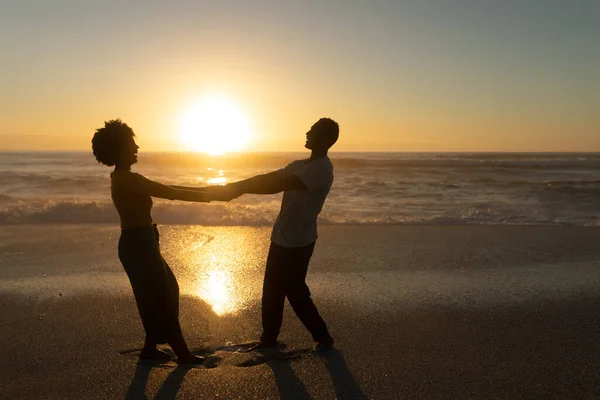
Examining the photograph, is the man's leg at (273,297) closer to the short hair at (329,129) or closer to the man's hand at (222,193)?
the man's hand at (222,193)

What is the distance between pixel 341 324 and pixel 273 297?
0.99 m

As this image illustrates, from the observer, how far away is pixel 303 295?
4.27m

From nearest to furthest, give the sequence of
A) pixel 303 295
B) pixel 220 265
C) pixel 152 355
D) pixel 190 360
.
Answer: pixel 190 360, pixel 152 355, pixel 303 295, pixel 220 265

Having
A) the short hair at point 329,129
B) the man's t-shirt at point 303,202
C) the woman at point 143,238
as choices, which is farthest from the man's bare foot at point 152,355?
the short hair at point 329,129

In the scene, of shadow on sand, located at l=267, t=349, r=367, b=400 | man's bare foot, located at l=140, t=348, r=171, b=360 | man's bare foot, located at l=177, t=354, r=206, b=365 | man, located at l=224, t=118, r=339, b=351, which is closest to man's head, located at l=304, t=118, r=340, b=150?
man, located at l=224, t=118, r=339, b=351

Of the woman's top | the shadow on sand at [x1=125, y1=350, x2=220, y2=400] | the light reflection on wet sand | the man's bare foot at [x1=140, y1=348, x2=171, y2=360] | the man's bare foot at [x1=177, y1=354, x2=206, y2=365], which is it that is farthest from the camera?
the light reflection on wet sand

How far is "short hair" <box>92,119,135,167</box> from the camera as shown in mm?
3590

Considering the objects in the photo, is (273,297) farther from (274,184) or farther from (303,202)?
(274,184)

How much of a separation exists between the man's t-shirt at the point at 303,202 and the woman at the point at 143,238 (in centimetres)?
64

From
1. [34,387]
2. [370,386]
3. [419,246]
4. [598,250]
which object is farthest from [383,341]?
[598,250]

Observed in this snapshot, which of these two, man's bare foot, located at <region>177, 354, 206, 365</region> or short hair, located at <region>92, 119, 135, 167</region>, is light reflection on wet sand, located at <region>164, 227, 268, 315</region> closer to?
man's bare foot, located at <region>177, 354, 206, 365</region>

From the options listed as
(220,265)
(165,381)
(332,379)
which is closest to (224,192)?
(165,381)

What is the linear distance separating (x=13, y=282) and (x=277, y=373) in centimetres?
427

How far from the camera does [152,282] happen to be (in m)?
3.83
